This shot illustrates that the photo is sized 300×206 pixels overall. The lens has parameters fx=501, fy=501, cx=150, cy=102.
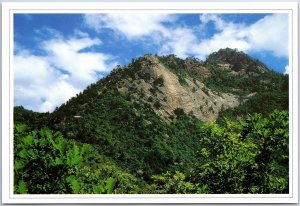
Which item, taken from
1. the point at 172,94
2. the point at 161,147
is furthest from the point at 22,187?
the point at 172,94

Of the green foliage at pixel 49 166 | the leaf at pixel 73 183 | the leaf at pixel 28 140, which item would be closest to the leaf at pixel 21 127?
the green foliage at pixel 49 166

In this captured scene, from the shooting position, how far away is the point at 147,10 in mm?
3738

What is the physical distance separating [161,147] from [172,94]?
929 mm

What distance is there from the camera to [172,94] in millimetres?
5398

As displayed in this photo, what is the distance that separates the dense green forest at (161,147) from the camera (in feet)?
11.7

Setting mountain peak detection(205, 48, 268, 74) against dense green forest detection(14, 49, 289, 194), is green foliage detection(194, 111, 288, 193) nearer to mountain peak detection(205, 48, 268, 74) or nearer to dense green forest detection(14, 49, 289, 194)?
dense green forest detection(14, 49, 289, 194)

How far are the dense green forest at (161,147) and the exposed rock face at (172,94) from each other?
4.3 inches

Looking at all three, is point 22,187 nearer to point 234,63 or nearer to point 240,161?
point 240,161

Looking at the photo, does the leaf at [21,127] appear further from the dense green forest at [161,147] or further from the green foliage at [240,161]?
the green foliage at [240,161]

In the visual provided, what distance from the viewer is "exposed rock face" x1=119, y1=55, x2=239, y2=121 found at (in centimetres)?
485

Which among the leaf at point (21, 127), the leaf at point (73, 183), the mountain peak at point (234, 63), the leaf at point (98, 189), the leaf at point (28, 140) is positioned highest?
the mountain peak at point (234, 63)

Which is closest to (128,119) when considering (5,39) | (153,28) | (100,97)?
(100,97)

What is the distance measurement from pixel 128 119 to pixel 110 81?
2.11 ft
